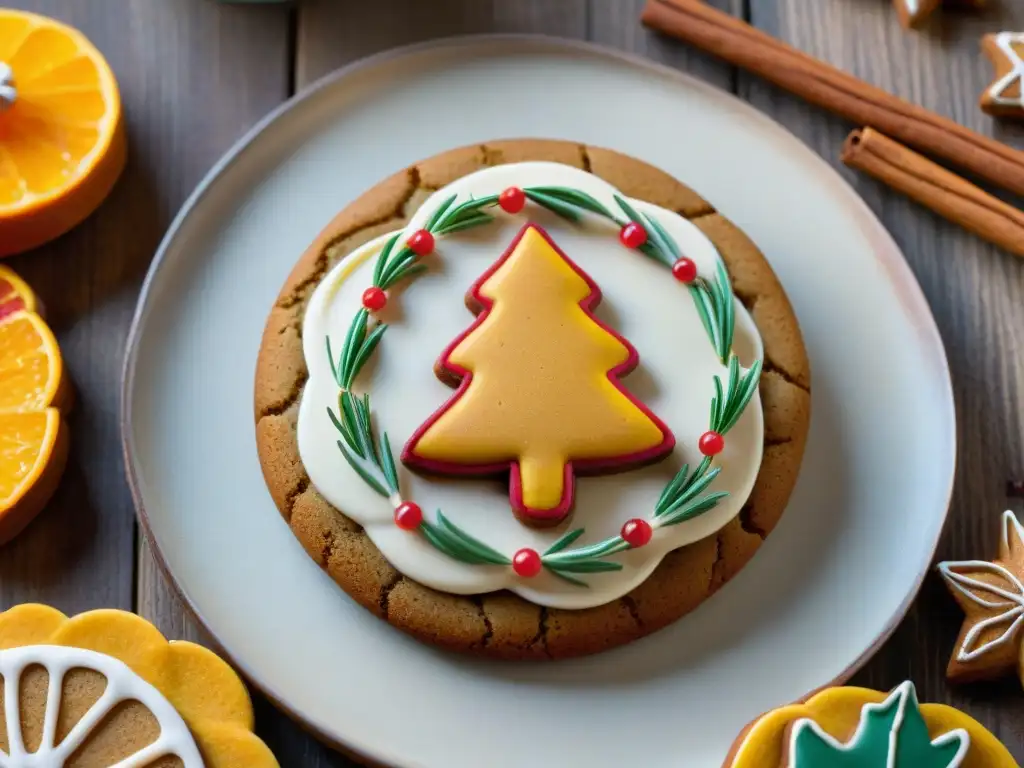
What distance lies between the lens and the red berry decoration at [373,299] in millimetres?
1655

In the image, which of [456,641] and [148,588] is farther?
Result: [148,588]

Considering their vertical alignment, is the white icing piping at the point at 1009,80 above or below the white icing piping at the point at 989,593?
above

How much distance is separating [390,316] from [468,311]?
0.40ft

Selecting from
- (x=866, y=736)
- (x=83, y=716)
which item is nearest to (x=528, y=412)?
(x=866, y=736)

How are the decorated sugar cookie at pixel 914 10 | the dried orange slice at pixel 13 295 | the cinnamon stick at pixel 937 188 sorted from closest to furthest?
1. the dried orange slice at pixel 13 295
2. the cinnamon stick at pixel 937 188
3. the decorated sugar cookie at pixel 914 10

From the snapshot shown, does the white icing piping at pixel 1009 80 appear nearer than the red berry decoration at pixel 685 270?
No

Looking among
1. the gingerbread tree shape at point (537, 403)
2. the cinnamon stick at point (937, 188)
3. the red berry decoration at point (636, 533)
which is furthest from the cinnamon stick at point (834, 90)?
the red berry decoration at point (636, 533)

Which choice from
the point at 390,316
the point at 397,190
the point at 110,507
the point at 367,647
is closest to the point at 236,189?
the point at 397,190

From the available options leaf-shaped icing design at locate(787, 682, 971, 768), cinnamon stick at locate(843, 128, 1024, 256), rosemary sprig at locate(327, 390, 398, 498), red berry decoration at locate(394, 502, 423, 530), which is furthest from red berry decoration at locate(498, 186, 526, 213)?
leaf-shaped icing design at locate(787, 682, 971, 768)

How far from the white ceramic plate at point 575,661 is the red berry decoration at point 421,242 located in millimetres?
262

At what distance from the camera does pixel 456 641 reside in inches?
63.6

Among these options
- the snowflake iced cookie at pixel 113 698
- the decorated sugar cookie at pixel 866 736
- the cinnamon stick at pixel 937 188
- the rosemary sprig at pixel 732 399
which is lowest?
the snowflake iced cookie at pixel 113 698

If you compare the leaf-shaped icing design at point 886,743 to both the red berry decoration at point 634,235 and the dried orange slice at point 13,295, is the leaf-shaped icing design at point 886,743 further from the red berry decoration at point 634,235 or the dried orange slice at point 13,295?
the dried orange slice at point 13,295

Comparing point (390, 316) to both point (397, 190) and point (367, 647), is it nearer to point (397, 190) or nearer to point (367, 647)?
point (397, 190)
